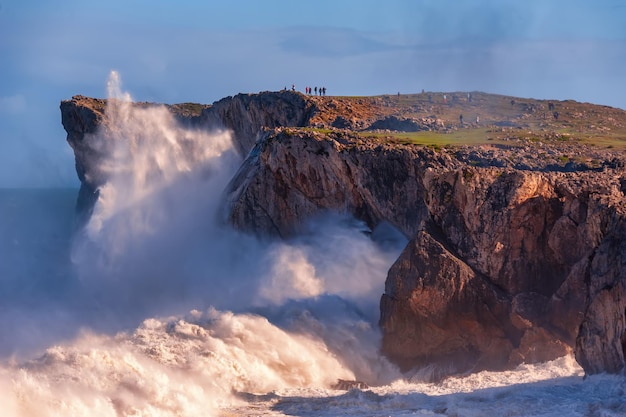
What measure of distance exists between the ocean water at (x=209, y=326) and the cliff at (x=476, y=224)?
88 cm

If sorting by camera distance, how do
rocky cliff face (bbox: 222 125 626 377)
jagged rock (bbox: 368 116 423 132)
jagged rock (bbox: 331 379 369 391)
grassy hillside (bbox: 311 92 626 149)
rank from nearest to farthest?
1. rocky cliff face (bbox: 222 125 626 377)
2. jagged rock (bbox: 331 379 369 391)
3. grassy hillside (bbox: 311 92 626 149)
4. jagged rock (bbox: 368 116 423 132)

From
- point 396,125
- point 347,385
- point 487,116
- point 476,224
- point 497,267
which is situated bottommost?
point 347,385

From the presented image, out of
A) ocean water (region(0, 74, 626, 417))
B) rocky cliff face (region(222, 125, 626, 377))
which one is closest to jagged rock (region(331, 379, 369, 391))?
ocean water (region(0, 74, 626, 417))

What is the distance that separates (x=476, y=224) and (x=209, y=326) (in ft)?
30.3

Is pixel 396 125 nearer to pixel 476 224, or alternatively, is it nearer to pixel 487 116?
pixel 487 116

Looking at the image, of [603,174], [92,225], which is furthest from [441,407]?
[92,225]

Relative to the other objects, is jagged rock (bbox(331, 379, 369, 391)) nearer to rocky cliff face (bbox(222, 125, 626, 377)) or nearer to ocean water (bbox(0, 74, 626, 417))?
ocean water (bbox(0, 74, 626, 417))

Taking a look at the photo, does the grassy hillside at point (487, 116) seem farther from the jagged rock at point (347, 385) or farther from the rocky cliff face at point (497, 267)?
the jagged rock at point (347, 385)

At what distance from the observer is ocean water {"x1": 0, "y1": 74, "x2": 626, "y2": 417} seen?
27391mm

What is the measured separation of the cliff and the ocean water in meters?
0.88

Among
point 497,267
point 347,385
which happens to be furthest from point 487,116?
point 347,385

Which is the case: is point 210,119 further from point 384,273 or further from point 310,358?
point 310,358

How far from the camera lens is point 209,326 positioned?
3409 cm

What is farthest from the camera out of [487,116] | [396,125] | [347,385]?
[487,116]
